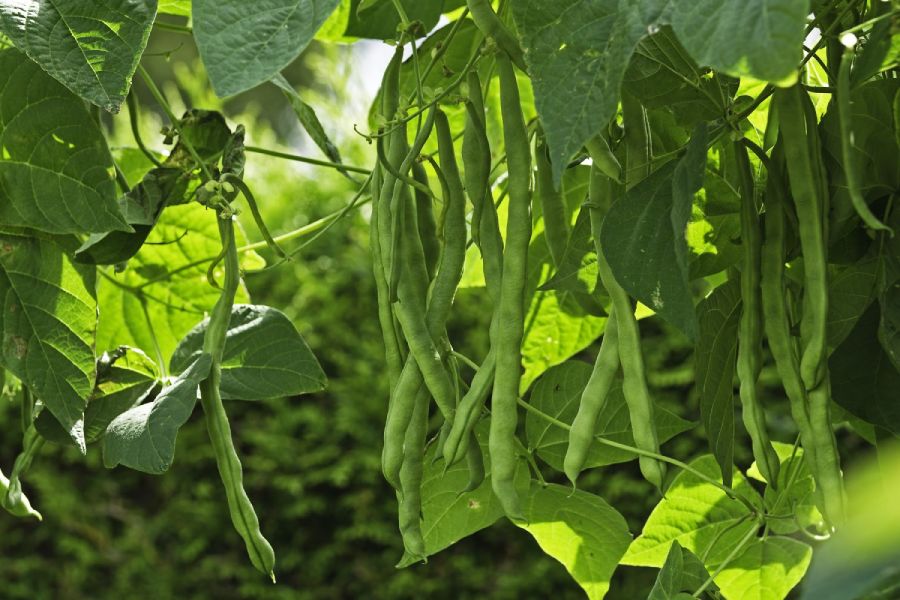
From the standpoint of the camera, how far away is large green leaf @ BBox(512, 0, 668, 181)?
575 mm

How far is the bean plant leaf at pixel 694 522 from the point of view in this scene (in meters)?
1.06

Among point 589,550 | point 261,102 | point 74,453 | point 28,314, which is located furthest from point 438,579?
point 261,102

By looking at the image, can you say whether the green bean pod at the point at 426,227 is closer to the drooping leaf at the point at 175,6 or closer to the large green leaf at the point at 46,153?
the large green leaf at the point at 46,153

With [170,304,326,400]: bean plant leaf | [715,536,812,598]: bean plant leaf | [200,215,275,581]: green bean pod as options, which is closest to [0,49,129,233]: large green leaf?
[200,215,275,581]: green bean pod

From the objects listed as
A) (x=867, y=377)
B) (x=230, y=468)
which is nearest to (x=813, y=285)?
(x=867, y=377)

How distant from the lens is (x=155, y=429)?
85cm

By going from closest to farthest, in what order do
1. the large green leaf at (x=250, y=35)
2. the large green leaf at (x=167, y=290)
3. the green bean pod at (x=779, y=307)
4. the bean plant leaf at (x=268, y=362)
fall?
1. the large green leaf at (x=250, y=35)
2. the green bean pod at (x=779, y=307)
3. the bean plant leaf at (x=268, y=362)
4. the large green leaf at (x=167, y=290)

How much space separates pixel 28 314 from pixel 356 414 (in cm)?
207

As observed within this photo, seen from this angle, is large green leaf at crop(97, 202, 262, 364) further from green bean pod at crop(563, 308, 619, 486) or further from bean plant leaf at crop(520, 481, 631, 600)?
green bean pod at crop(563, 308, 619, 486)

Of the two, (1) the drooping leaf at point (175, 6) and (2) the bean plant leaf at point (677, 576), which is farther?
(1) the drooping leaf at point (175, 6)

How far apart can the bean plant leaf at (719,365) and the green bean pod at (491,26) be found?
250mm

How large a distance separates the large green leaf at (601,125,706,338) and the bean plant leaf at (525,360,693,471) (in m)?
0.27

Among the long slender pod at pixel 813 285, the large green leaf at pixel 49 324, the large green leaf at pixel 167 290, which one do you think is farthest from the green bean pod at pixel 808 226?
the large green leaf at pixel 167 290

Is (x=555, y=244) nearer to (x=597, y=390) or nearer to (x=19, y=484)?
(x=597, y=390)
